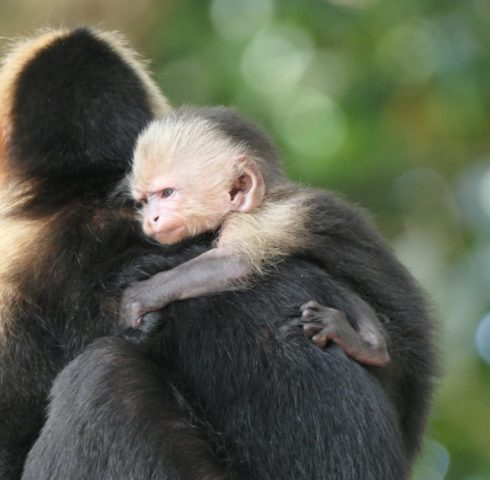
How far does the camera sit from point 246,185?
5.17 m

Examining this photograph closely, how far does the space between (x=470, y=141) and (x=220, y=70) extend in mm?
2044

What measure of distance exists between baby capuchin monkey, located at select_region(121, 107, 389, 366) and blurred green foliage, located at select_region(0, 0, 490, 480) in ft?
11.9

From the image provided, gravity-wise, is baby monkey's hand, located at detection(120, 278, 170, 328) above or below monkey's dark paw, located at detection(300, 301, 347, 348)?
below

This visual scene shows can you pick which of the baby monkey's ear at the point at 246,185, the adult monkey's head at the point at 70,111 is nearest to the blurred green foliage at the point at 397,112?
the adult monkey's head at the point at 70,111

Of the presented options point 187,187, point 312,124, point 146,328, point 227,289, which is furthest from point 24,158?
point 312,124

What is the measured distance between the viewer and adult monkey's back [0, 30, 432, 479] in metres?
4.57

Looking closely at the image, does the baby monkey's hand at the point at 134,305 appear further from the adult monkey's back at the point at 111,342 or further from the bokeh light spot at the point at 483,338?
the bokeh light spot at the point at 483,338

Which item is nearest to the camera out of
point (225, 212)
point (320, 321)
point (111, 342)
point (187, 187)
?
point (320, 321)

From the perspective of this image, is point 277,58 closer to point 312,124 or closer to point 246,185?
point 312,124

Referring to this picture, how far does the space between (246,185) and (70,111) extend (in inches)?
36.9

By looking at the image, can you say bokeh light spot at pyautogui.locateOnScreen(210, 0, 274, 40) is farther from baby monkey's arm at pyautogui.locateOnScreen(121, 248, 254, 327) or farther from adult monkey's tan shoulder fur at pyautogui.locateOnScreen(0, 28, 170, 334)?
baby monkey's arm at pyautogui.locateOnScreen(121, 248, 254, 327)

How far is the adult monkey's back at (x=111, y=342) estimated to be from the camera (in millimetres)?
4566

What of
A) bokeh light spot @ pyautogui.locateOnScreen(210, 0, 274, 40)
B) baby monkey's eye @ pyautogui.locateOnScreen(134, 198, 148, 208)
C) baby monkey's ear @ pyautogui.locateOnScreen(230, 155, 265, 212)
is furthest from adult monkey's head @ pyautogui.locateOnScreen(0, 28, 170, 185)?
bokeh light spot @ pyautogui.locateOnScreen(210, 0, 274, 40)

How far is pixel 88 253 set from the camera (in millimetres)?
5105
